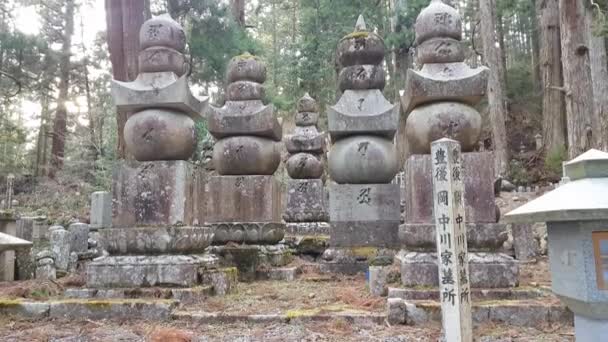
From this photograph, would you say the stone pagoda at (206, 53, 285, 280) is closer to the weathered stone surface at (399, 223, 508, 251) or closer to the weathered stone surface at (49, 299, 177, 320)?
the weathered stone surface at (49, 299, 177, 320)

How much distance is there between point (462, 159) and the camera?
482 centimetres

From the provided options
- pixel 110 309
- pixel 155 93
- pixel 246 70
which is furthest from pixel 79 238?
pixel 110 309

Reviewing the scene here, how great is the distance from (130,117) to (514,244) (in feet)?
23.6

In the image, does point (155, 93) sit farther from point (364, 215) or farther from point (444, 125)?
point (364, 215)

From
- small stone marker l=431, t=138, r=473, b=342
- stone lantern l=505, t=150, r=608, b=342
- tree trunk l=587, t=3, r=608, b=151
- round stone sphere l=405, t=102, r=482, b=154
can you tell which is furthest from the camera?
Answer: tree trunk l=587, t=3, r=608, b=151

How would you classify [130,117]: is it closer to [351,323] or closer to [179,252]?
[179,252]

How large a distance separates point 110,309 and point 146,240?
781mm

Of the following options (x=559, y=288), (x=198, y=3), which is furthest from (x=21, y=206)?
(x=559, y=288)

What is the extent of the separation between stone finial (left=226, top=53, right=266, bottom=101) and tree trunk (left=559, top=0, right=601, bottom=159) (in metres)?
7.83

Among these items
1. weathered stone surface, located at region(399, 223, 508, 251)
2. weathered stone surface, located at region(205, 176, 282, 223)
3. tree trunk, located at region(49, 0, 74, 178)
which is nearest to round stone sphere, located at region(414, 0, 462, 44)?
weathered stone surface, located at region(399, 223, 508, 251)

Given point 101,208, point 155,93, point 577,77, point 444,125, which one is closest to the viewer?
point 444,125

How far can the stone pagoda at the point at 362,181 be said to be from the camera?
21.8ft

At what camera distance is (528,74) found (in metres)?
23.4

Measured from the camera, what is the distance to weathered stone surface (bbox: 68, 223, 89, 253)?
28.3ft
